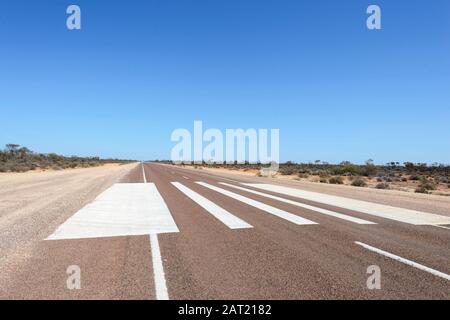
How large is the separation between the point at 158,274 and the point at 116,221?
15.4 ft

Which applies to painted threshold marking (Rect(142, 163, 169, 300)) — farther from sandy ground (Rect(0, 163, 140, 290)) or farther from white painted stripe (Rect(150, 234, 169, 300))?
sandy ground (Rect(0, 163, 140, 290))

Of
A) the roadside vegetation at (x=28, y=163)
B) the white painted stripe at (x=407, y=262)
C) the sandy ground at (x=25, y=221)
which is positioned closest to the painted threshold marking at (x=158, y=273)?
the sandy ground at (x=25, y=221)

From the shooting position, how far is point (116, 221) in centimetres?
962

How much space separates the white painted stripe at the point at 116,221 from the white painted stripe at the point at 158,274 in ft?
4.57

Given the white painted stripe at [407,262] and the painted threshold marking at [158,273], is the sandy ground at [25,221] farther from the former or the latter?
the white painted stripe at [407,262]

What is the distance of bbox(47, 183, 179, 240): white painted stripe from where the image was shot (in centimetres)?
820

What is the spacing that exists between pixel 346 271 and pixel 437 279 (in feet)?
3.63

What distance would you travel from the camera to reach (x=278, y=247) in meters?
6.83

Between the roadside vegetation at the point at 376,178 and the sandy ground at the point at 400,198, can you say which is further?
the roadside vegetation at the point at 376,178

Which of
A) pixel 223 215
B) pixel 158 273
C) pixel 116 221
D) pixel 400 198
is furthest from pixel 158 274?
pixel 400 198

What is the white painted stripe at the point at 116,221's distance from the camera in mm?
8203

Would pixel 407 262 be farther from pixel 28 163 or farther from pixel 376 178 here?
pixel 28 163

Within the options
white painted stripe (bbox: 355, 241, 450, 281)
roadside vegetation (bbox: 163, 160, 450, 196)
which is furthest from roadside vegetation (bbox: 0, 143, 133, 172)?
white painted stripe (bbox: 355, 241, 450, 281)

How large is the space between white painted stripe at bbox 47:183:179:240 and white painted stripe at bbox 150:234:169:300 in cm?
139
